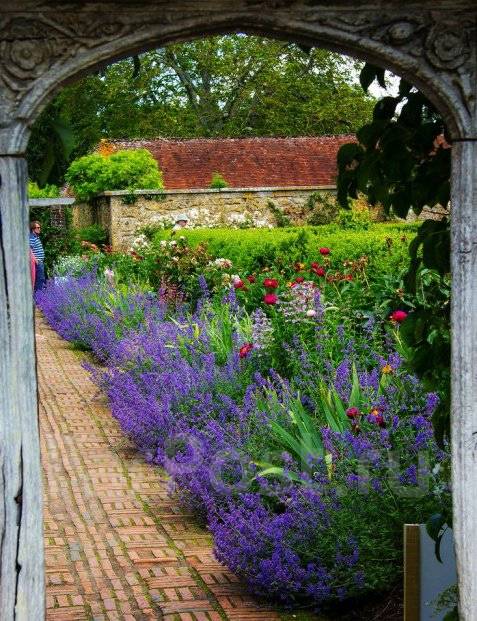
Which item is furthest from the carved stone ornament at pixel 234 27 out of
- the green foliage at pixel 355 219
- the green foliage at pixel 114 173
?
the green foliage at pixel 114 173

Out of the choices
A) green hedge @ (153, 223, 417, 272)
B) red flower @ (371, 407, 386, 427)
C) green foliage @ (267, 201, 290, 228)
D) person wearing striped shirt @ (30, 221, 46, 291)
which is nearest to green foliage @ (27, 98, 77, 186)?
red flower @ (371, 407, 386, 427)

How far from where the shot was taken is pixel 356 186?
352 centimetres

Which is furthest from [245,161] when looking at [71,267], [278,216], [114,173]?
[71,267]

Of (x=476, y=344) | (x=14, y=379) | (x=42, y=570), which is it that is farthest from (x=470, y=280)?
(x=42, y=570)

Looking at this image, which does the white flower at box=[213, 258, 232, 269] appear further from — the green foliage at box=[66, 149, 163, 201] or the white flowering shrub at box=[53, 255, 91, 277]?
the green foliage at box=[66, 149, 163, 201]

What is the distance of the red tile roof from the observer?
25250 millimetres

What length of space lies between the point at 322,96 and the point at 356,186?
33530 millimetres

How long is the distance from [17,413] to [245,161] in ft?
79.3

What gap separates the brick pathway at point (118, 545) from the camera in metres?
4.22

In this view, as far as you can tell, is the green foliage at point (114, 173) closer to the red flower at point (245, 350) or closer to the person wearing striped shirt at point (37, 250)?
the person wearing striped shirt at point (37, 250)

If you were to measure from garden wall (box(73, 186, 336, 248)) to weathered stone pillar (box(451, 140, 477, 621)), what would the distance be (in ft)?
59.6

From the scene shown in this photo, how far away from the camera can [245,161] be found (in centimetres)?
2634

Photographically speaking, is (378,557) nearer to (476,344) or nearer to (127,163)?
(476,344)

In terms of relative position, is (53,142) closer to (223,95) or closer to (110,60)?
(110,60)
